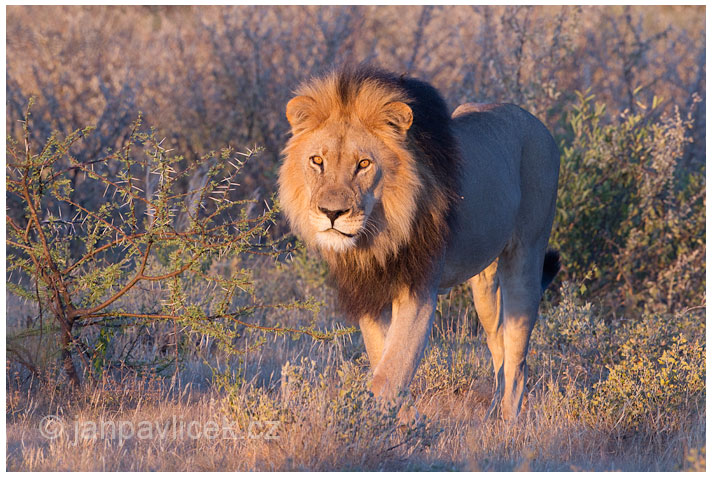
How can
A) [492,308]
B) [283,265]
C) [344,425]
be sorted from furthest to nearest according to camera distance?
[283,265] < [492,308] < [344,425]

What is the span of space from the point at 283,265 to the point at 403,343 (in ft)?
8.70

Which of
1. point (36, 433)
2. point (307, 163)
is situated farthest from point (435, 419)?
point (36, 433)

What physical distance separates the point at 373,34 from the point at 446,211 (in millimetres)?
7844

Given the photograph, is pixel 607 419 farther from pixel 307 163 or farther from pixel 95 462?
pixel 95 462

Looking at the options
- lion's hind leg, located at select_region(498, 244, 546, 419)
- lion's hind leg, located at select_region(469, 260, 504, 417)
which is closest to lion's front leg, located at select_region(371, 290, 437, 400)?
lion's hind leg, located at select_region(498, 244, 546, 419)

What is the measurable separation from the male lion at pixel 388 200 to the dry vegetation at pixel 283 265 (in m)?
0.27

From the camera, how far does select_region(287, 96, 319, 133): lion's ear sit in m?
3.87

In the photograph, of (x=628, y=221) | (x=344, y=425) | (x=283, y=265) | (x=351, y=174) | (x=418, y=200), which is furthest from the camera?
(x=628, y=221)

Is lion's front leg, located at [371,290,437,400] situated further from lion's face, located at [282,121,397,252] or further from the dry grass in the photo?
lion's face, located at [282,121,397,252]

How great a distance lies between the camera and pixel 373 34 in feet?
37.4

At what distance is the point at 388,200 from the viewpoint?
3.75m

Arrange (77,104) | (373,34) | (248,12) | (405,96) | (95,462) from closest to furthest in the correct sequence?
(95,462) → (405,96) → (77,104) → (248,12) → (373,34)

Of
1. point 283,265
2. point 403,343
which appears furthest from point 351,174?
point 283,265

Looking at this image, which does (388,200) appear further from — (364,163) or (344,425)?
(344,425)
